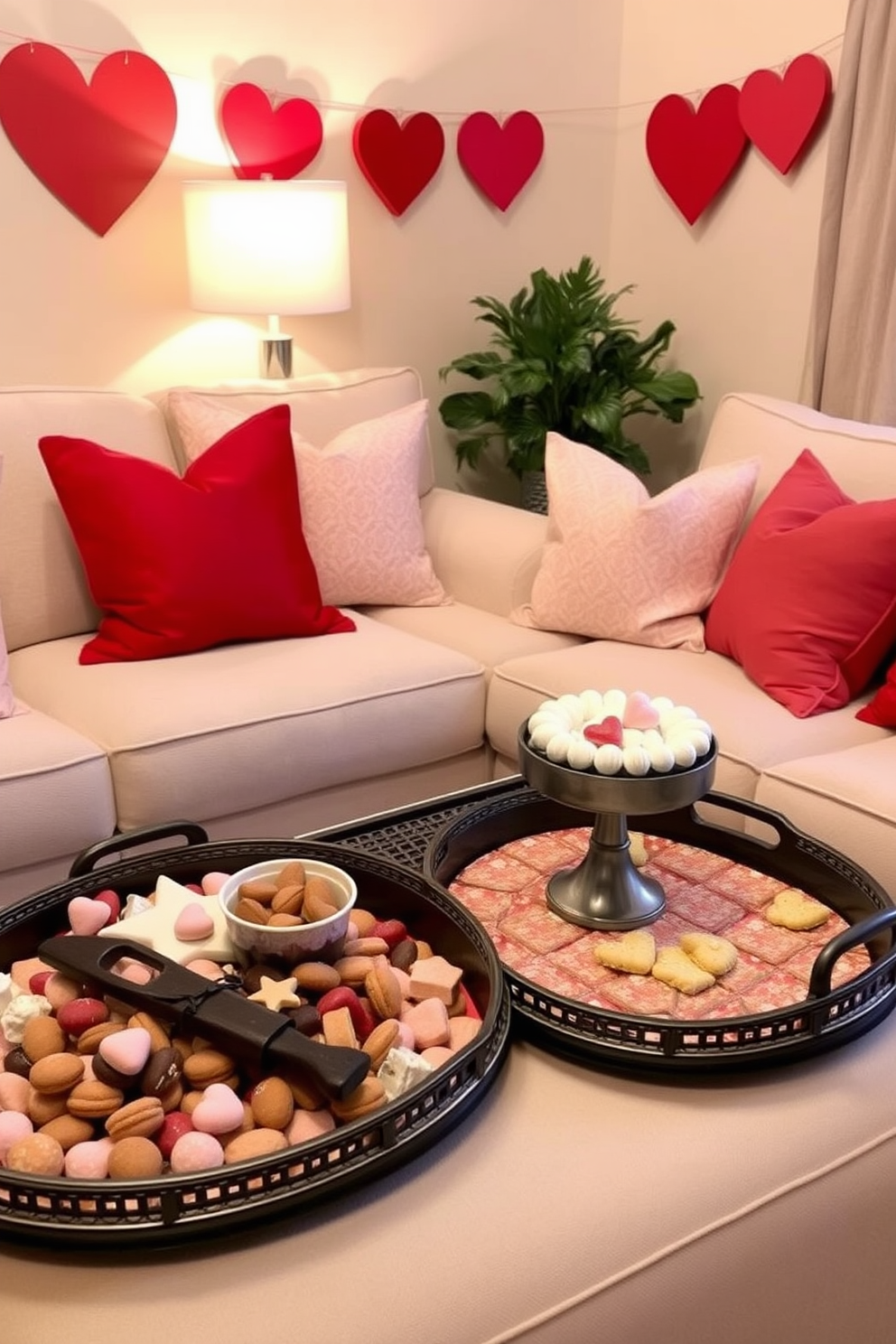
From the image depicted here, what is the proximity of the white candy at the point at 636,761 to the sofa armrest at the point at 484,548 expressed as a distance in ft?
4.38

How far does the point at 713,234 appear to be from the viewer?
3.31 meters

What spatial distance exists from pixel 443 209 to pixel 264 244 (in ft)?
2.81

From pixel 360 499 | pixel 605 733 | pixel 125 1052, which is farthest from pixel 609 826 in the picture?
pixel 360 499

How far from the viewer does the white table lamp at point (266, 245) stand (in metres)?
2.62

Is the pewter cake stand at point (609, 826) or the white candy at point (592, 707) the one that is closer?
the pewter cake stand at point (609, 826)

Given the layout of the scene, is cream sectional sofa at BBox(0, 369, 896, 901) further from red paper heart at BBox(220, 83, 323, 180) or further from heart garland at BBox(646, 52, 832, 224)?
heart garland at BBox(646, 52, 832, 224)

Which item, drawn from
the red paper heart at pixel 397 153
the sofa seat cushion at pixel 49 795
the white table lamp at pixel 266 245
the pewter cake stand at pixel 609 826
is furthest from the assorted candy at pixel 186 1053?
the red paper heart at pixel 397 153

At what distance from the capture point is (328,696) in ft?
7.07

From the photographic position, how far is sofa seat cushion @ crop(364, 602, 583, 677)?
245 centimetres

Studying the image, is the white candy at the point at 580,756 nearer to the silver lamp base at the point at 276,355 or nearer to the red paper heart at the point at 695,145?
the silver lamp base at the point at 276,355

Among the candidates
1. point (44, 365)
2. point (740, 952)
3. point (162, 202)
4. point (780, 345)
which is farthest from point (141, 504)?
point (780, 345)

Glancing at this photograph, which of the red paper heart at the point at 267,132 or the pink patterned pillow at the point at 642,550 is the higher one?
the red paper heart at the point at 267,132

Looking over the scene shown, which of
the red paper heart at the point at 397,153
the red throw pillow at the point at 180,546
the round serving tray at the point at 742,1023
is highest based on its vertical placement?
the red paper heart at the point at 397,153

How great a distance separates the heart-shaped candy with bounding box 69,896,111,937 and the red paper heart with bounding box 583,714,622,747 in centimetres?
58
